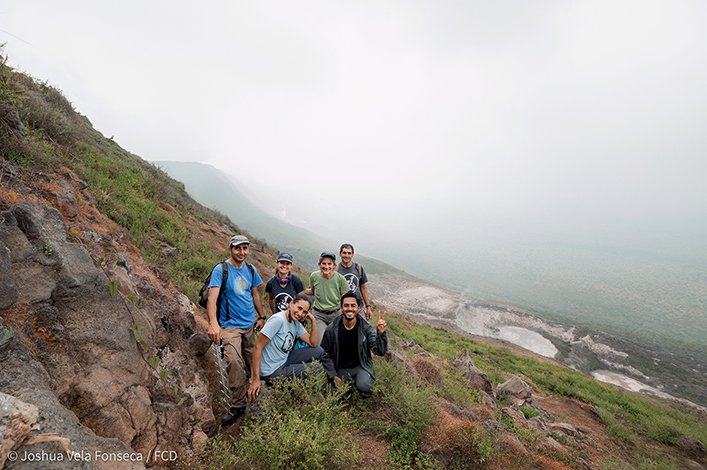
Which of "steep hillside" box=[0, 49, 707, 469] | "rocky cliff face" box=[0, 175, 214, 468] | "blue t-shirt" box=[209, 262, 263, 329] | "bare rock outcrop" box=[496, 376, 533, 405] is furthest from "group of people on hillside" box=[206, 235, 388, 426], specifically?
"bare rock outcrop" box=[496, 376, 533, 405]

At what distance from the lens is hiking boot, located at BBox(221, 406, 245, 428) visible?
166 inches

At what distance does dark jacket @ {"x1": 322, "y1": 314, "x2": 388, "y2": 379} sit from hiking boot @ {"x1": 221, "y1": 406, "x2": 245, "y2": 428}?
1.42 meters

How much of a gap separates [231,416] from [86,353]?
2.07m

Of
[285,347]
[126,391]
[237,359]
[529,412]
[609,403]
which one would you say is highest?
[285,347]

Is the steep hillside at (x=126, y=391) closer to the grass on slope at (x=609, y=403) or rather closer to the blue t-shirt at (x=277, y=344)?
the blue t-shirt at (x=277, y=344)

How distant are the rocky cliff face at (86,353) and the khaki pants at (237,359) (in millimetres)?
419

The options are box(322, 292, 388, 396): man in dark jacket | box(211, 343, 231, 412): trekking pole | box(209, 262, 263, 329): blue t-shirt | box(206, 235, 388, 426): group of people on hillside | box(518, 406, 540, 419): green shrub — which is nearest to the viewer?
box(211, 343, 231, 412): trekking pole

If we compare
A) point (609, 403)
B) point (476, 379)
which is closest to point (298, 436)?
point (476, 379)

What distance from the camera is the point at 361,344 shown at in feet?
16.9

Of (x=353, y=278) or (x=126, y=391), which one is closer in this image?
(x=126, y=391)

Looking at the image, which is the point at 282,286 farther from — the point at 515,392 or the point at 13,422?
the point at 515,392

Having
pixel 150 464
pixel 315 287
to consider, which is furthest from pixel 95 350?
pixel 315 287

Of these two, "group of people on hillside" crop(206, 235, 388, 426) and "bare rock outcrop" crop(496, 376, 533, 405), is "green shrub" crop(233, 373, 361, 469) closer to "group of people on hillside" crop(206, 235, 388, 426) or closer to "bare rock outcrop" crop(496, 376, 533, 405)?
"group of people on hillside" crop(206, 235, 388, 426)

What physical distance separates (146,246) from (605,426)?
730 inches
